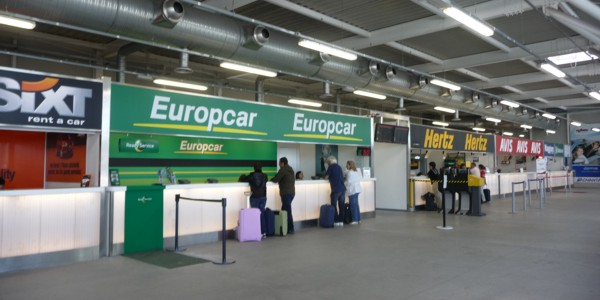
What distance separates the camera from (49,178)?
30.5 ft

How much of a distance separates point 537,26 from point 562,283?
7620 mm

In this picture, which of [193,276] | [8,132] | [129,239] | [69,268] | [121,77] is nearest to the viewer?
[193,276]

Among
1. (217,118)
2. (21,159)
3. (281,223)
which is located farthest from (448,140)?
(21,159)

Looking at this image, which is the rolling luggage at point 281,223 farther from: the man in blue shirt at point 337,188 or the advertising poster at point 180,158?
the advertising poster at point 180,158

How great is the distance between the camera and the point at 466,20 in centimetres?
695

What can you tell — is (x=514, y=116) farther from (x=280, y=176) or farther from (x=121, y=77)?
(x=121, y=77)

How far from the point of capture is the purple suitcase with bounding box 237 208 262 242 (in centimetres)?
822

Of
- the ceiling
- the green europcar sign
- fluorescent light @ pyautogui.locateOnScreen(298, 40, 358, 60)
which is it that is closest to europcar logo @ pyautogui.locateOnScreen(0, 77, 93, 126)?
the green europcar sign

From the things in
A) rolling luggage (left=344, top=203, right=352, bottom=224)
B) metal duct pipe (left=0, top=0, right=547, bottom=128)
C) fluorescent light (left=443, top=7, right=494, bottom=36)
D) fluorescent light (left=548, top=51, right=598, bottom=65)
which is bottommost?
rolling luggage (left=344, top=203, right=352, bottom=224)

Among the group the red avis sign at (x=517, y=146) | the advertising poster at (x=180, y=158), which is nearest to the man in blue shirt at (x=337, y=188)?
the advertising poster at (x=180, y=158)

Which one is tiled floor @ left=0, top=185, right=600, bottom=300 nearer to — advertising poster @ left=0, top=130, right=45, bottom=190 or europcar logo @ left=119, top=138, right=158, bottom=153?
advertising poster @ left=0, top=130, right=45, bottom=190

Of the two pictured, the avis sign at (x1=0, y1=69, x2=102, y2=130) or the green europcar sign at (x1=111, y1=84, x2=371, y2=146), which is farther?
the green europcar sign at (x1=111, y1=84, x2=371, y2=146)

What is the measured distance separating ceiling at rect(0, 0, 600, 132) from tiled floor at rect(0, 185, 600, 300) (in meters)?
3.32

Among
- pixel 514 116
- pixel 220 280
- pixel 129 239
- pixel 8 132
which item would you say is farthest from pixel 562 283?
pixel 514 116
